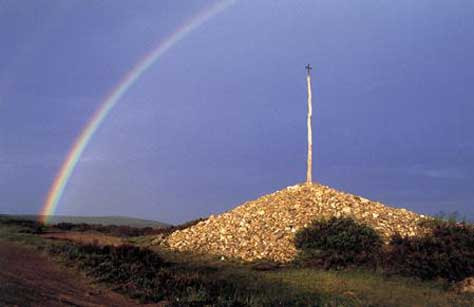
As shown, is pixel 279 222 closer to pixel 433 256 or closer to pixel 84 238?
pixel 433 256

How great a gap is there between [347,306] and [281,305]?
1653 millimetres

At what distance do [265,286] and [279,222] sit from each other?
9946 mm

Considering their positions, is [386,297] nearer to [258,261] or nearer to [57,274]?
[258,261]

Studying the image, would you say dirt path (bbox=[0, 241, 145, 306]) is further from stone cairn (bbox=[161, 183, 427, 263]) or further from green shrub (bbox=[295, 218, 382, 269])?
green shrub (bbox=[295, 218, 382, 269])

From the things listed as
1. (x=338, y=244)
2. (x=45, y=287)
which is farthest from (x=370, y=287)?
(x=45, y=287)

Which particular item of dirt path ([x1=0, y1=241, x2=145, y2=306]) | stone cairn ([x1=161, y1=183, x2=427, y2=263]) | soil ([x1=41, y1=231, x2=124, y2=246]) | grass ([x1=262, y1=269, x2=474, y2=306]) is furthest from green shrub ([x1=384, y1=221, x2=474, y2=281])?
soil ([x1=41, y1=231, x2=124, y2=246])

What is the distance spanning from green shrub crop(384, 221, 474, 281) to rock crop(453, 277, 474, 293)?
164 centimetres

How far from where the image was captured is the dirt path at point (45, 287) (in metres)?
10.6

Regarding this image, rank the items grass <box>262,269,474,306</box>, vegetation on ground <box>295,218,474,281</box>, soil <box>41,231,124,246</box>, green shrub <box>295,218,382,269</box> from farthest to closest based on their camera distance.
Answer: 1. soil <box>41,231,124,246</box>
2. green shrub <box>295,218,382,269</box>
3. vegetation on ground <box>295,218,474,281</box>
4. grass <box>262,269,474,306</box>

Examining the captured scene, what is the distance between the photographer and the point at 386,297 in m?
14.5

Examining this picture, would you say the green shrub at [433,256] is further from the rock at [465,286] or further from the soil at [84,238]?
the soil at [84,238]

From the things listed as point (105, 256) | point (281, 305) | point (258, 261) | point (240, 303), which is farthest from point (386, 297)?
point (105, 256)

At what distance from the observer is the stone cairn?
22828 millimetres

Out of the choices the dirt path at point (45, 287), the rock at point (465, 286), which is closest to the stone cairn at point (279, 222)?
the rock at point (465, 286)
